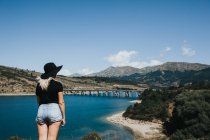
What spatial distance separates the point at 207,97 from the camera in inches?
2758

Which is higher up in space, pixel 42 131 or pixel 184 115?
pixel 42 131

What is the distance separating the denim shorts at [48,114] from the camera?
7.23 meters

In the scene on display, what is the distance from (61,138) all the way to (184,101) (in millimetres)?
25004

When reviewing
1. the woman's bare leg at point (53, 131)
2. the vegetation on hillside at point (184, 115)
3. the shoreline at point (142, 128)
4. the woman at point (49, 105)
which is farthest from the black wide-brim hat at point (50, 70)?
the shoreline at point (142, 128)

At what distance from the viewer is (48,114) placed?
724cm

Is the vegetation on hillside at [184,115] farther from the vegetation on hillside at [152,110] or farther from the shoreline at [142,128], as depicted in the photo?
the shoreline at [142,128]

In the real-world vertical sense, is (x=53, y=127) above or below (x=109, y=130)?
above

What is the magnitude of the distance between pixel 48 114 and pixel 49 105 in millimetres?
220

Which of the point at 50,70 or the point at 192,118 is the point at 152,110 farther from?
the point at 50,70

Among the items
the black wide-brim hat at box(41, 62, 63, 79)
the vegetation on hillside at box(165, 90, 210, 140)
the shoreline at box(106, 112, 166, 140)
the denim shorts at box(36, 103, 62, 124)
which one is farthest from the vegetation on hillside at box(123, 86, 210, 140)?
the denim shorts at box(36, 103, 62, 124)

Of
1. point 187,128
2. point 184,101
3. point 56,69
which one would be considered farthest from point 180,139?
point 56,69

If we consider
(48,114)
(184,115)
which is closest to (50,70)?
(48,114)

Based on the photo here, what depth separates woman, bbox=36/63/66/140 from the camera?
23.7 ft

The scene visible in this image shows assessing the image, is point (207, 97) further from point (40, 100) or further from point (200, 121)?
point (40, 100)
